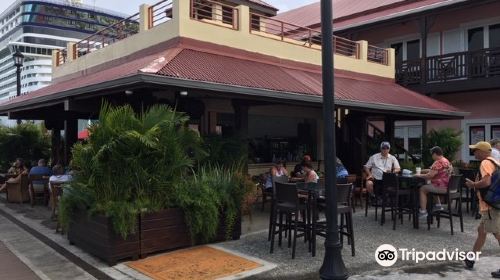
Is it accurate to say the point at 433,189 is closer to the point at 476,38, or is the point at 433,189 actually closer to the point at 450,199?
the point at 450,199

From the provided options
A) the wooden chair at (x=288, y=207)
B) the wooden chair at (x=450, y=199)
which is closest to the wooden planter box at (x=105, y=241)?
the wooden chair at (x=288, y=207)

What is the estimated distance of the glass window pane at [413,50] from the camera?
829 inches

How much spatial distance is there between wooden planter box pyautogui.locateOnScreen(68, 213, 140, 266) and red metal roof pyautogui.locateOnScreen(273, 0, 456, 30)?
1542 cm

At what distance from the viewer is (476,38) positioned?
63.1 feet

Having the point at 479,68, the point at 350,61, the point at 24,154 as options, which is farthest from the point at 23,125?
the point at 479,68

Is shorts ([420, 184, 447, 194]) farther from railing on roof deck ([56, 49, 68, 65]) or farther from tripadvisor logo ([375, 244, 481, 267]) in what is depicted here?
railing on roof deck ([56, 49, 68, 65])

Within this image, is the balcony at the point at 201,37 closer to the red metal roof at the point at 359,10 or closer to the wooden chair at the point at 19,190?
the wooden chair at the point at 19,190

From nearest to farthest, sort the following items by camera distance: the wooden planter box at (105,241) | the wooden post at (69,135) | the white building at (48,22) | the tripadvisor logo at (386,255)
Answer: the wooden planter box at (105,241)
the tripadvisor logo at (386,255)
the wooden post at (69,135)
the white building at (48,22)

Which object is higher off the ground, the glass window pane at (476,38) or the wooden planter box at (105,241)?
the glass window pane at (476,38)

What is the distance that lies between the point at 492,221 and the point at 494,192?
375 millimetres

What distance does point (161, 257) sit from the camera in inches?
266

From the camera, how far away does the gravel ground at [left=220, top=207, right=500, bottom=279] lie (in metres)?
6.21

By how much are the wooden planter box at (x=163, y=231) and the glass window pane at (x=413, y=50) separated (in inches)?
665

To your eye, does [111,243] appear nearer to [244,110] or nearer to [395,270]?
[395,270]
